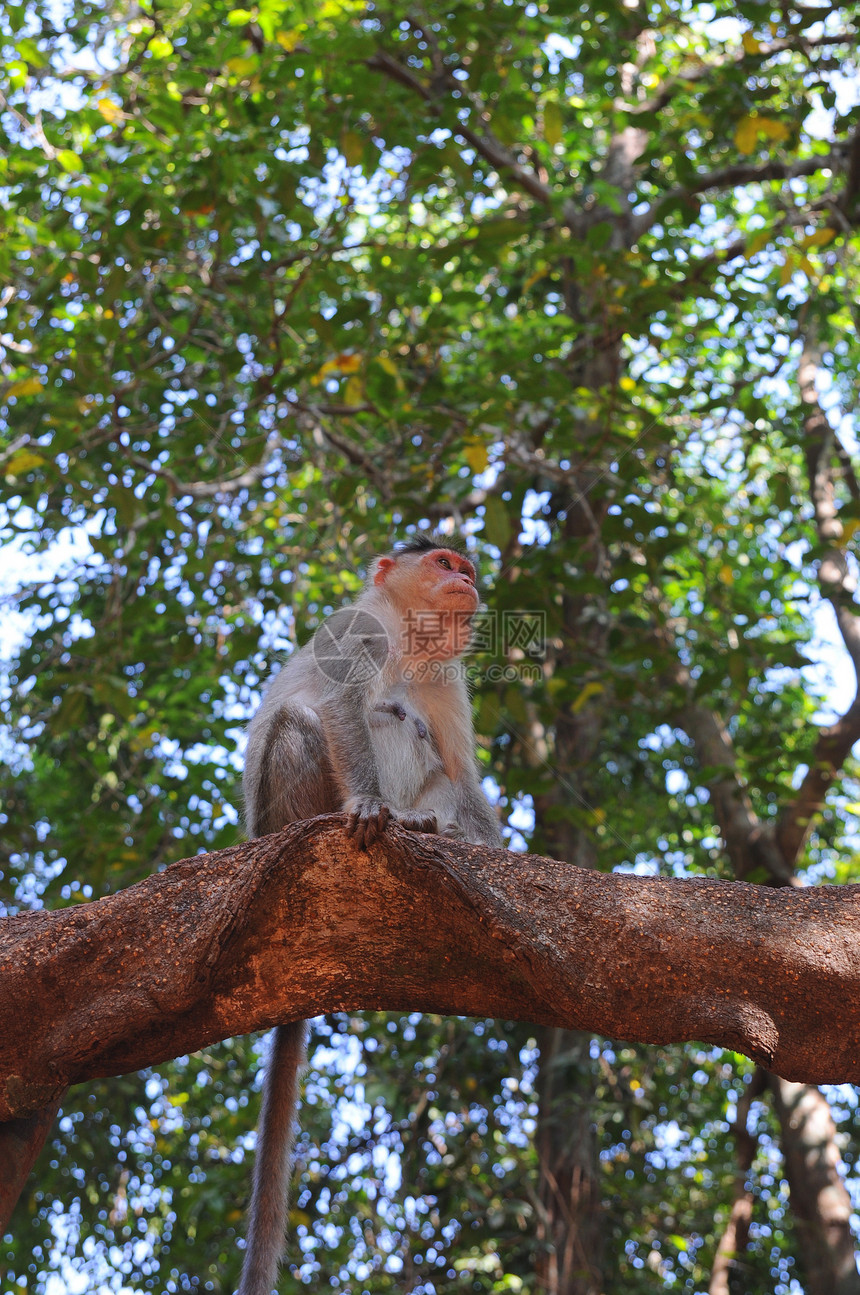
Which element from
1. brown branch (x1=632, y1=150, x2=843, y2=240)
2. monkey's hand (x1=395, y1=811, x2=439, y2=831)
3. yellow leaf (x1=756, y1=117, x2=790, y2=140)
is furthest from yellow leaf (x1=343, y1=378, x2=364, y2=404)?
monkey's hand (x1=395, y1=811, x2=439, y2=831)

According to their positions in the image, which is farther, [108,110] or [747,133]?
[108,110]

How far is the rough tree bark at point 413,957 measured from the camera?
2389mm

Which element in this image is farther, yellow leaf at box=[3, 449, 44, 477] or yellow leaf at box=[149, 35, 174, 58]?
yellow leaf at box=[149, 35, 174, 58]

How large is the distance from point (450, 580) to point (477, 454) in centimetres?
96

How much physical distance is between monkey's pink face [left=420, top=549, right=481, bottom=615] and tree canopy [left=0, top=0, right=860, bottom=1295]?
67 cm

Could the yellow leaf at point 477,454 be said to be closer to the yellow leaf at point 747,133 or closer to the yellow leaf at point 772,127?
the yellow leaf at point 747,133

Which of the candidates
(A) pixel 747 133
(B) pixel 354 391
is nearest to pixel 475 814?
(B) pixel 354 391

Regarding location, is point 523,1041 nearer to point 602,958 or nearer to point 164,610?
point 164,610

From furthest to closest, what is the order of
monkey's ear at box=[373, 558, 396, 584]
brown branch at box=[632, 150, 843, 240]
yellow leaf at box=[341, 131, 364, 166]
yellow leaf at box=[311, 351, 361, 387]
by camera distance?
brown branch at box=[632, 150, 843, 240]
yellow leaf at box=[311, 351, 361, 387]
yellow leaf at box=[341, 131, 364, 166]
monkey's ear at box=[373, 558, 396, 584]

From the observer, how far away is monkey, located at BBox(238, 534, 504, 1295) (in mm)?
3322

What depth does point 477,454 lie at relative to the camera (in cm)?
513

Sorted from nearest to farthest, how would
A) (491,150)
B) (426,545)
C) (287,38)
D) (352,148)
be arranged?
(426,545)
(352,148)
(287,38)
(491,150)

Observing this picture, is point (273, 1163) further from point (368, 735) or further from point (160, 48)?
point (160, 48)

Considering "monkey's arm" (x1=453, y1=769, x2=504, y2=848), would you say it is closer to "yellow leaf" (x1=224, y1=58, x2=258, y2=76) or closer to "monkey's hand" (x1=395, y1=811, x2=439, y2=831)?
"monkey's hand" (x1=395, y1=811, x2=439, y2=831)
